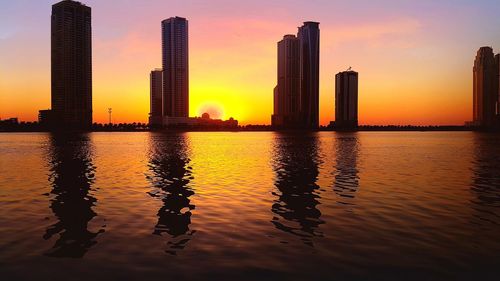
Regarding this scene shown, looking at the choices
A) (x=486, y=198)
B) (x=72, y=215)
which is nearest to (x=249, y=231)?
(x=72, y=215)

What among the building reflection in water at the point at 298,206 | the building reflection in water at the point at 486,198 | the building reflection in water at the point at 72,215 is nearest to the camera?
the building reflection in water at the point at 72,215

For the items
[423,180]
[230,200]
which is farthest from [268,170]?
[230,200]

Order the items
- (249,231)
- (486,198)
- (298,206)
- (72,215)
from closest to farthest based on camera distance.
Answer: (249,231), (72,215), (298,206), (486,198)

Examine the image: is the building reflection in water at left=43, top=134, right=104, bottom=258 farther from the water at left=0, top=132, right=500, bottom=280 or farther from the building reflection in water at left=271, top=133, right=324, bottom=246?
the building reflection in water at left=271, top=133, right=324, bottom=246

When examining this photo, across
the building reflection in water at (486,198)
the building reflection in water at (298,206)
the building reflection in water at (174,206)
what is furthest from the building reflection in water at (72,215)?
the building reflection in water at (486,198)

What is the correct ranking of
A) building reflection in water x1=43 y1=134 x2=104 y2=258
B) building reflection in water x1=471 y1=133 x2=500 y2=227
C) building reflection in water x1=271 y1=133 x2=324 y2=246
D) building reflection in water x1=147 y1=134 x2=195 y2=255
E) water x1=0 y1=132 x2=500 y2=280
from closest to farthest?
water x1=0 y1=132 x2=500 y2=280 → building reflection in water x1=43 y1=134 x2=104 y2=258 → building reflection in water x1=147 y1=134 x2=195 y2=255 → building reflection in water x1=271 y1=133 x2=324 y2=246 → building reflection in water x1=471 y1=133 x2=500 y2=227

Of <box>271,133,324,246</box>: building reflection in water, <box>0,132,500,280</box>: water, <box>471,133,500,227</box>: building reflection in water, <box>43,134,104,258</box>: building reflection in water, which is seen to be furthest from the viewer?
<box>471,133,500,227</box>: building reflection in water

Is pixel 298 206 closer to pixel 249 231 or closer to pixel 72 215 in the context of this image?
pixel 249 231

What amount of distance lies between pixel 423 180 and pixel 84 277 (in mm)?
36491

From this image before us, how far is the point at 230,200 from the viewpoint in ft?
99.5

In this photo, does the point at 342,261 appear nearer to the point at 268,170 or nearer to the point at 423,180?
the point at 423,180

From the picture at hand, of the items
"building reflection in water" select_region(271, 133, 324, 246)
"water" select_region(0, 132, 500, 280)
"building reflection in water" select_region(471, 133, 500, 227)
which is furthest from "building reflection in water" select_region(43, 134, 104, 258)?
"building reflection in water" select_region(471, 133, 500, 227)

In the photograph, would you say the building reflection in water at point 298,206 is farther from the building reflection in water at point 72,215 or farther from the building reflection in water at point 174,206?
the building reflection in water at point 72,215

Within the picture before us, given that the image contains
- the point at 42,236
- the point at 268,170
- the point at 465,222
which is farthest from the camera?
the point at 268,170
